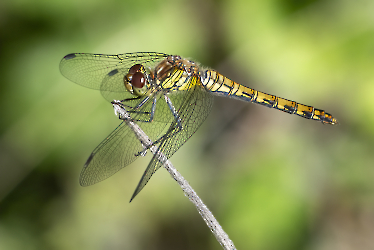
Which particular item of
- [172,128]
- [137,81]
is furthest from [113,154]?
[137,81]

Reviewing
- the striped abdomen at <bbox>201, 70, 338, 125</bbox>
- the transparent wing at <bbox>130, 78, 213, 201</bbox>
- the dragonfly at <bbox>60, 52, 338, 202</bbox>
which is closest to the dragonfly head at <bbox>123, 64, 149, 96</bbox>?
the dragonfly at <bbox>60, 52, 338, 202</bbox>

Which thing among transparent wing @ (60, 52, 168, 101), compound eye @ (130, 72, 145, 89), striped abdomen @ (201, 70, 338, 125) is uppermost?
transparent wing @ (60, 52, 168, 101)

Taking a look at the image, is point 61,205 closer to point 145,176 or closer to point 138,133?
point 145,176

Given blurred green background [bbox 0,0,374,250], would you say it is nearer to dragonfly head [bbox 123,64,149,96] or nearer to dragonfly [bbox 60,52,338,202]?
dragonfly [bbox 60,52,338,202]

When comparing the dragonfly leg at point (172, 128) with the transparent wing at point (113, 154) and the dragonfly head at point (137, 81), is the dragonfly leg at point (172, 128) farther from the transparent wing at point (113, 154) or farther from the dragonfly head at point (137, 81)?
the dragonfly head at point (137, 81)

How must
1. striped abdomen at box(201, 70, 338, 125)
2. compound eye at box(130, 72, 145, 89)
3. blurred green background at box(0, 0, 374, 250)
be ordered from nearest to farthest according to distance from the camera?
compound eye at box(130, 72, 145, 89) → blurred green background at box(0, 0, 374, 250) → striped abdomen at box(201, 70, 338, 125)

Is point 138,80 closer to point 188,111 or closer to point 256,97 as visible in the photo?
point 188,111

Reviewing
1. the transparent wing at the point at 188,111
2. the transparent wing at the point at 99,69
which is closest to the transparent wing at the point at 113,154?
the transparent wing at the point at 188,111
